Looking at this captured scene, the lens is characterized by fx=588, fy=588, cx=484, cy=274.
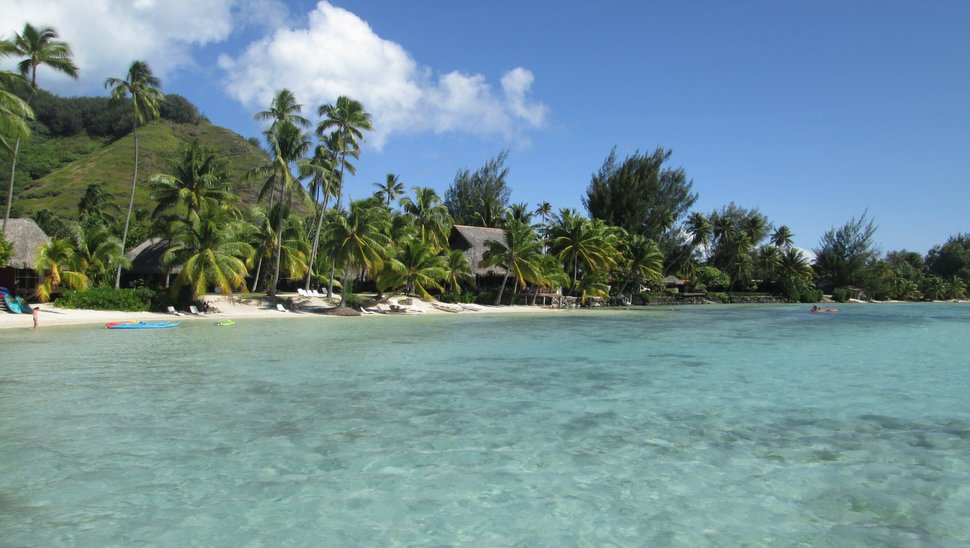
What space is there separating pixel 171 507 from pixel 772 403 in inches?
340

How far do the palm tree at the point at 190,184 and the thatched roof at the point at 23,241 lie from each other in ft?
16.9

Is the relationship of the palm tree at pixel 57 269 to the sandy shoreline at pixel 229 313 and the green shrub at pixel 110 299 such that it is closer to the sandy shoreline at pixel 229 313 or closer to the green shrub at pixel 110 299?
the green shrub at pixel 110 299

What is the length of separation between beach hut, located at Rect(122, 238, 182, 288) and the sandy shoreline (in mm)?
3825

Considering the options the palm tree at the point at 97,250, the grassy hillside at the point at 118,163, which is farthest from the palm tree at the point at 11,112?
the grassy hillside at the point at 118,163

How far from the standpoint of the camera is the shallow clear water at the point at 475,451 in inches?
184

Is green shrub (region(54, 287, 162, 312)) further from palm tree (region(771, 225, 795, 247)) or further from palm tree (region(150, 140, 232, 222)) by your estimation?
palm tree (region(771, 225, 795, 247))

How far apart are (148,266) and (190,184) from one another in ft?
16.7

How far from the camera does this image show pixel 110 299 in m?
24.0

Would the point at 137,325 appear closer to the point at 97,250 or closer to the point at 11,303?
the point at 11,303

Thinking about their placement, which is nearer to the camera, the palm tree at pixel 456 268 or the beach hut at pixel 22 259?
the beach hut at pixel 22 259

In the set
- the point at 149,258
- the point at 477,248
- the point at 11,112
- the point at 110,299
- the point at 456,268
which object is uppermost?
the point at 11,112

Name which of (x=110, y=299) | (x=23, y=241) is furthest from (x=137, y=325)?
(x=23, y=241)

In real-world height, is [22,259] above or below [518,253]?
below

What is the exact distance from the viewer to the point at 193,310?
2528 centimetres
